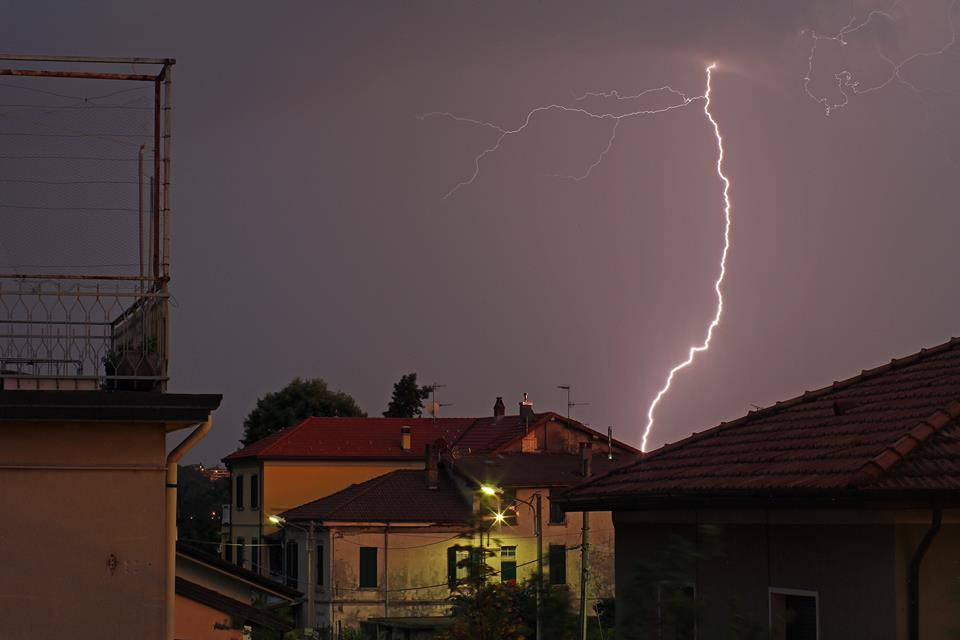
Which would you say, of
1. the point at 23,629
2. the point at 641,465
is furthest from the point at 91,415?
the point at 641,465

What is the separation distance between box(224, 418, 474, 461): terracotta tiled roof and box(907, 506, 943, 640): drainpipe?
46901 millimetres

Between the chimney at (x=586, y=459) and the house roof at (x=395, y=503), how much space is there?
3.74 meters

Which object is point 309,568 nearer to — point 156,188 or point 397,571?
point 397,571

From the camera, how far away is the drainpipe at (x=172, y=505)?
6922 millimetres

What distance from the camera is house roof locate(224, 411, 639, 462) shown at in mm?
52812

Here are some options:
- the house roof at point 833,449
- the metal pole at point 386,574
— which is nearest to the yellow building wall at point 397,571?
the metal pole at point 386,574

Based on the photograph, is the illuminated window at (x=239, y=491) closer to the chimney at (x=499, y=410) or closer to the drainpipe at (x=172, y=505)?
the chimney at (x=499, y=410)

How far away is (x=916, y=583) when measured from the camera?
7.91 metres

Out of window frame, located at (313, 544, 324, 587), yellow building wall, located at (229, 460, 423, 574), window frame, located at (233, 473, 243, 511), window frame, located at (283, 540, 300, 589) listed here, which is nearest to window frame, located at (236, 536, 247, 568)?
yellow building wall, located at (229, 460, 423, 574)

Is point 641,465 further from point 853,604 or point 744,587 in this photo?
point 853,604

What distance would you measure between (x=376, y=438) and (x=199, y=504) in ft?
80.7

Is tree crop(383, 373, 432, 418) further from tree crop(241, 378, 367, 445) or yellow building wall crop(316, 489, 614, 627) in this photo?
yellow building wall crop(316, 489, 614, 627)

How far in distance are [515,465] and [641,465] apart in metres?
32.6

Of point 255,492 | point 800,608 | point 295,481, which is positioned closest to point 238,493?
point 255,492
